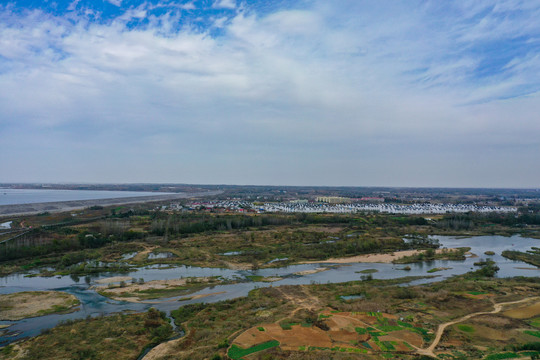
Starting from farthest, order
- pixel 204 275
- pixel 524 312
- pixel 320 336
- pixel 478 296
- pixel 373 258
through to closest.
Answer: pixel 373 258 < pixel 204 275 < pixel 478 296 < pixel 524 312 < pixel 320 336

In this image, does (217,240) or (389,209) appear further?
(389,209)

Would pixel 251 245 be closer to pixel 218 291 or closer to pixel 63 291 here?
pixel 218 291

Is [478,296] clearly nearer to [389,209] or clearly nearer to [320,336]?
[320,336]

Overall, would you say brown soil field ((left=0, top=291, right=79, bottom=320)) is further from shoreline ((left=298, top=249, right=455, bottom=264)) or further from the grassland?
shoreline ((left=298, top=249, right=455, bottom=264))

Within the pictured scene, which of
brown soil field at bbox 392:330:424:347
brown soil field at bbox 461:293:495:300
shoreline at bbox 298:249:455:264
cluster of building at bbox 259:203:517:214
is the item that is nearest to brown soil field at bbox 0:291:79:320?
brown soil field at bbox 392:330:424:347

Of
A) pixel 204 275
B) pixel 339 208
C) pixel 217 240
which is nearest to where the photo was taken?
pixel 204 275

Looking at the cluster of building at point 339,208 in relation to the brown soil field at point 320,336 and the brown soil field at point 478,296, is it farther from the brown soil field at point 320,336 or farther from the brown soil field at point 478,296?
the brown soil field at point 320,336

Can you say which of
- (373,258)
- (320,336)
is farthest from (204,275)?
(373,258)
